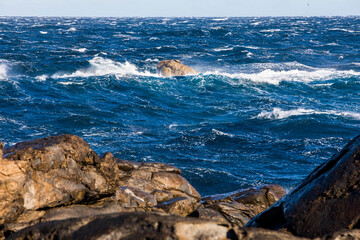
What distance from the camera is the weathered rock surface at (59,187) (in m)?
7.11

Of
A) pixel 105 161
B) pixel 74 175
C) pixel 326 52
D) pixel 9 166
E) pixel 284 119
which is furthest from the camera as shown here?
pixel 326 52

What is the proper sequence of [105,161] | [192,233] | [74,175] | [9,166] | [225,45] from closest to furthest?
[192,233] < [9,166] < [74,175] < [105,161] < [225,45]

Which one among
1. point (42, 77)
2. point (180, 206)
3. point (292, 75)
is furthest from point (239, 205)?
point (292, 75)

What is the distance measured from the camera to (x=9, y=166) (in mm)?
7383

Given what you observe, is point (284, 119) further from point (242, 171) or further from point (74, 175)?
point (74, 175)

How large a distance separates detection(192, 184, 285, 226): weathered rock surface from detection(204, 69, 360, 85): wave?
2652 cm

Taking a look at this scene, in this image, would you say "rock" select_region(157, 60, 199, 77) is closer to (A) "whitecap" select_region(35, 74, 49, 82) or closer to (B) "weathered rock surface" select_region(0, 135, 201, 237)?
(A) "whitecap" select_region(35, 74, 49, 82)

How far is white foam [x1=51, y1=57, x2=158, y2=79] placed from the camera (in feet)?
132

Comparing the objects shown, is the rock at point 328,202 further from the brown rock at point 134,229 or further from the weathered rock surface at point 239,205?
the weathered rock surface at point 239,205

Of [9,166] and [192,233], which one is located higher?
[192,233]

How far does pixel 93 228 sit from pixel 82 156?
503 centimetres

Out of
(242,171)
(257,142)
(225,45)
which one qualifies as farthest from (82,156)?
(225,45)

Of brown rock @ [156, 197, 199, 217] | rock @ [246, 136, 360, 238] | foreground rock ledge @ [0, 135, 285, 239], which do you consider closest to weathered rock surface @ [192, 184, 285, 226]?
foreground rock ledge @ [0, 135, 285, 239]

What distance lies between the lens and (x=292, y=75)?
137ft
